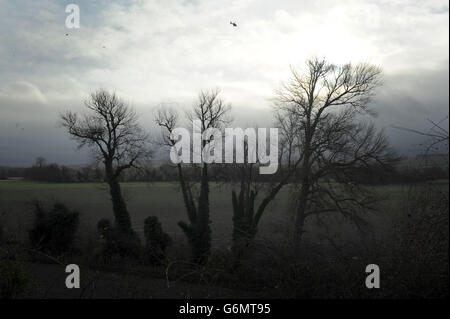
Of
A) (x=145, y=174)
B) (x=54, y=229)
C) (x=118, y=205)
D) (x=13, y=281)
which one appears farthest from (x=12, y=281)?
(x=145, y=174)

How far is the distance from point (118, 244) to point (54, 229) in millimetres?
4020

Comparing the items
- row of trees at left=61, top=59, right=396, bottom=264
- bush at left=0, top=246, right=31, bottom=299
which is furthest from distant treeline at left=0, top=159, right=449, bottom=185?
bush at left=0, top=246, right=31, bottom=299

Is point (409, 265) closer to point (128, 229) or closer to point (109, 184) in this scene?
point (128, 229)

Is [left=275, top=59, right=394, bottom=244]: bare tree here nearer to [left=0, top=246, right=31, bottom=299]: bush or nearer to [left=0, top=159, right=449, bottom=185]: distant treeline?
[left=0, top=159, right=449, bottom=185]: distant treeline

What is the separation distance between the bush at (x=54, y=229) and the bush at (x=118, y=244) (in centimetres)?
183

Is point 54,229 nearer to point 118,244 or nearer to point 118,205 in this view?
point 118,244

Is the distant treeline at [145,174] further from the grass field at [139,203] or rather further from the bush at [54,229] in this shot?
the bush at [54,229]

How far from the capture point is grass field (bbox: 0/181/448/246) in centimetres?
2111

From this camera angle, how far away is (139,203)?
95.7 feet

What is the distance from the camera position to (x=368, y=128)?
74.0 ft

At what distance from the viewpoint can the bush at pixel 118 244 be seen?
19.5 metres

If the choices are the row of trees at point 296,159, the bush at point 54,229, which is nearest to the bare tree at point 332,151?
the row of trees at point 296,159
